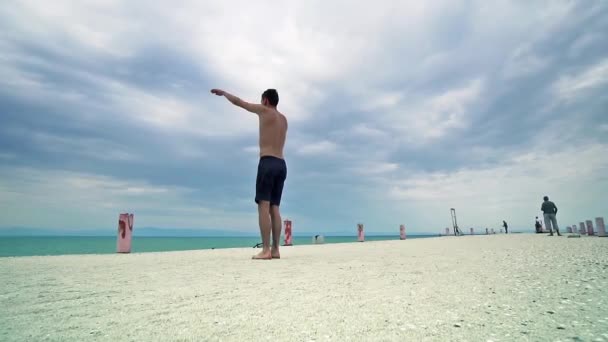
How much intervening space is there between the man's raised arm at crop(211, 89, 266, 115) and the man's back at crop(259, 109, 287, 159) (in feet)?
0.33

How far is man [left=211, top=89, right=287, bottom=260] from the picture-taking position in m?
4.47

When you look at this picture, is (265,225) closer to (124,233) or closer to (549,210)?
(124,233)

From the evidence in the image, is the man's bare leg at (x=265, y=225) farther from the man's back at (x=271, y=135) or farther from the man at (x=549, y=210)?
the man at (x=549, y=210)

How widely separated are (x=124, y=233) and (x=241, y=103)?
15.3 ft

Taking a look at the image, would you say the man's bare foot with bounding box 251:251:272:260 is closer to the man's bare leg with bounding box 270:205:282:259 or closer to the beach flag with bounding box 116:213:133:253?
the man's bare leg with bounding box 270:205:282:259

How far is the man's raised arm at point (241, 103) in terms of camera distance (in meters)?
4.59

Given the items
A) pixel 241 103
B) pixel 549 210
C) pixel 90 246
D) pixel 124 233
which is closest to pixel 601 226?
pixel 549 210

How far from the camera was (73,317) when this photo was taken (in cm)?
144

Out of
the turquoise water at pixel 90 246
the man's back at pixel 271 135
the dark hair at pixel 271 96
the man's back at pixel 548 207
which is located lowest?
the turquoise water at pixel 90 246

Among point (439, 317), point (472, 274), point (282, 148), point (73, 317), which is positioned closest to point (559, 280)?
point (472, 274)

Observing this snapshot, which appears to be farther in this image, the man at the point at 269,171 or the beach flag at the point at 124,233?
the beach flag at the point at 124,233

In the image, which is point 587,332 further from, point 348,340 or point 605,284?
point 605,284

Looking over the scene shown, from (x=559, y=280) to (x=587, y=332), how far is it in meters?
1.28

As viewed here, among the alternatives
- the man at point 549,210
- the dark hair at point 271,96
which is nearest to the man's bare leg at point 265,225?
the dark hair at point 271,96
